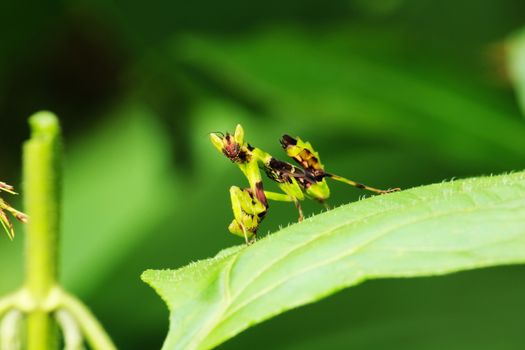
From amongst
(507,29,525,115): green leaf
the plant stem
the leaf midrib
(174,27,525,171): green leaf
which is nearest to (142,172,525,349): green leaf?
the leaf midrib

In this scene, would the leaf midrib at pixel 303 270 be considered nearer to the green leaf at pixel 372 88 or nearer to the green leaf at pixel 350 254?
the green leaf at pixel 350 254

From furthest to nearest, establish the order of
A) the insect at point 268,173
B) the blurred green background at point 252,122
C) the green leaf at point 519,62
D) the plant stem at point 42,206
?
1. the blurred green background at point 252,122
2. the green leaf at point 519,62
3. the insect at point 268,173
4. the plant stem at point 42,206

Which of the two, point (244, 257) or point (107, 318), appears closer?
point (244, 257)

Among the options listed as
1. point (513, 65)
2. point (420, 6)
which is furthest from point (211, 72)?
point (513, 65)

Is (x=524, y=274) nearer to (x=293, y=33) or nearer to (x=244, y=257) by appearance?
(x=293, y=33)

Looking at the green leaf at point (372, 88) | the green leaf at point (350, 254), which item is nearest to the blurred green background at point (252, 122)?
the green leaf at point (372, 88)

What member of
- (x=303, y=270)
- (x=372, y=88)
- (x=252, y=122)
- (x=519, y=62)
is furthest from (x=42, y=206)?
(x=252, y=122)

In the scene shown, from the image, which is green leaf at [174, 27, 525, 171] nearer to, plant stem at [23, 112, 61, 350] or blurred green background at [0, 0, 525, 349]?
blurred green background at [0, 0, 525, 349]
